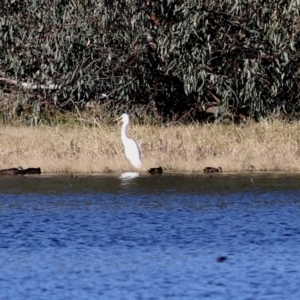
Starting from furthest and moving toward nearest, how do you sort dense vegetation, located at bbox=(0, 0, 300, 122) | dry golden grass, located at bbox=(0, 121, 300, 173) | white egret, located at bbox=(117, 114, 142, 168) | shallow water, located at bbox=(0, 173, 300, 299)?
dense vegetation, located at bbox=(0, 0, 300, 122) < dry golden grass, located at bbox=(0, 121, 300, 173) < white egret, located at bbox=(117, 114, 142, 168) < shallow water, located at bbox=(0, 173, 300, 299)

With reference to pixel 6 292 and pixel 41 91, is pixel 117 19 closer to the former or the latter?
pixel 41 91

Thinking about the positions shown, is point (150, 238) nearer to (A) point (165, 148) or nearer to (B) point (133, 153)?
(B) point (133, 153)

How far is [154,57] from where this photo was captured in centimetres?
2478

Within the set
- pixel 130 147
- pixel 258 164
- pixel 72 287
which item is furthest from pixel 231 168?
pixel 72 287

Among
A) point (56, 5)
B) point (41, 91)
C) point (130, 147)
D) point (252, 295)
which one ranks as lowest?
point (252, 295)

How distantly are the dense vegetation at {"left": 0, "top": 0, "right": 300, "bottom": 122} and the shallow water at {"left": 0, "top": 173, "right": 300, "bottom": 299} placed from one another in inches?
210

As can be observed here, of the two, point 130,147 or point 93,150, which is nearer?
point 130,147

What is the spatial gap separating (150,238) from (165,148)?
29.4 ft

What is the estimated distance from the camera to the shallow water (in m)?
9.40

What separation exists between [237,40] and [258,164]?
17.1ft

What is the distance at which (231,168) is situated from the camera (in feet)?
63.9

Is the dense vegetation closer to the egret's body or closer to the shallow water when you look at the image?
the egret's body

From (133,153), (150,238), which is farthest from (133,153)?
(150,238)

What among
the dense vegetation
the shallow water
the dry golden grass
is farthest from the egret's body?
the dense vegetation
